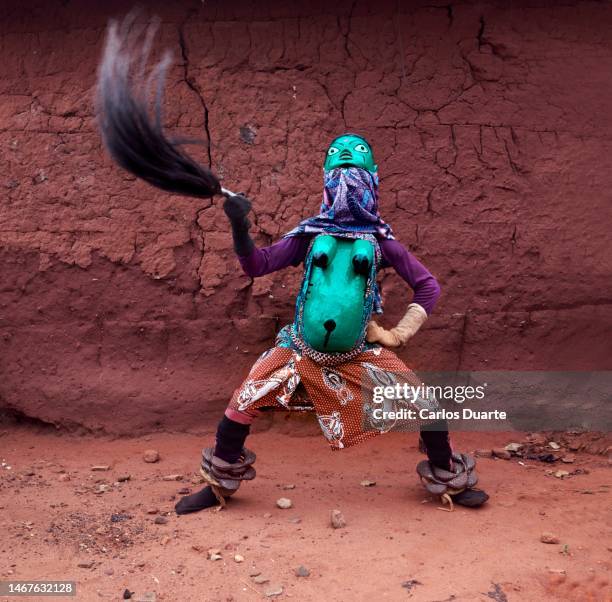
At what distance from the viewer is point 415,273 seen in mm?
3809

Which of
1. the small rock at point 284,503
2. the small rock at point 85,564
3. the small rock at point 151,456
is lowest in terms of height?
the small rock at point 85,564

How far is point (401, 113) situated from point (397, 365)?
4.89ft

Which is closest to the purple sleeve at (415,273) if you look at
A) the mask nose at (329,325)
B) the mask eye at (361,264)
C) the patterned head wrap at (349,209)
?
the patterned head wrap at (349,209)

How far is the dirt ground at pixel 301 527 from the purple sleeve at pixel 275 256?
1053 millimetres

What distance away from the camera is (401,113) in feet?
15.4

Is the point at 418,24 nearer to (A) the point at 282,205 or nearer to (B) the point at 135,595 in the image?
(A) the point at 282,205

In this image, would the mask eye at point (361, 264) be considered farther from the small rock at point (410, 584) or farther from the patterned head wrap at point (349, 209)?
the small rock at point (410, 584)

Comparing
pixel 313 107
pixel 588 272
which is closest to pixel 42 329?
pixel 313 107

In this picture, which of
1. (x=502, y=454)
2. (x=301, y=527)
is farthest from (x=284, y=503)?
(x=502, y=454)

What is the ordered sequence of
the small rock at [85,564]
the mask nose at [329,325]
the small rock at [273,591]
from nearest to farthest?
1. the small rock at [273,591]
2. the small rock at [85,564]
3. the mask nose at [329,325]

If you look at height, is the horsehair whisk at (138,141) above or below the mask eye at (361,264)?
above

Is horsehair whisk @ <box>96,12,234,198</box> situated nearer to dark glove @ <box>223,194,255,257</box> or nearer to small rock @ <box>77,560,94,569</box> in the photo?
dark glove @ <box>223,194,255,257</box>

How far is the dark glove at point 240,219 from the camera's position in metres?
3.48

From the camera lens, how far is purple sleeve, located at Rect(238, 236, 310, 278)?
3.69m
